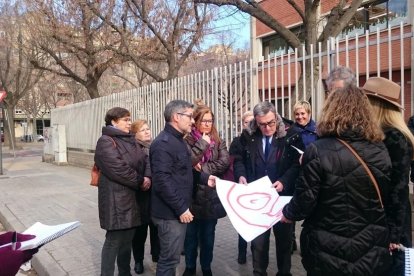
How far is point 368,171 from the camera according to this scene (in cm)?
247

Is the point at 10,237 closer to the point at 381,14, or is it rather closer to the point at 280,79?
the point at 280,79

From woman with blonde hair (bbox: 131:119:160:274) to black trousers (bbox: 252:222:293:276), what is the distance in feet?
3.71

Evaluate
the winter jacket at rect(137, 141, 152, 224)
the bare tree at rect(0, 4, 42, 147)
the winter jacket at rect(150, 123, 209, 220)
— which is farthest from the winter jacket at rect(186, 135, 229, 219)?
the bare tree at rect(0, 4, 42, 147)

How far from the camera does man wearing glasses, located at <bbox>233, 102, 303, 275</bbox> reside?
4.00 m

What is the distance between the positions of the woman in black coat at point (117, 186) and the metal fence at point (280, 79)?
10.4ft

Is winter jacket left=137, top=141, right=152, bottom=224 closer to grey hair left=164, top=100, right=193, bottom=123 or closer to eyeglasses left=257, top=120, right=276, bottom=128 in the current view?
grey hair left=164, top=100, right=193, bottom=123

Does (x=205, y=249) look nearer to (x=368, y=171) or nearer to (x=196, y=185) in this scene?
(x=196, y=185)

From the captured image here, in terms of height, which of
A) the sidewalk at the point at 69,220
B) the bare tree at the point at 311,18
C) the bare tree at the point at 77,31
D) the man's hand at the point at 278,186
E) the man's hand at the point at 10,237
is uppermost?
A: the bare tree at the point at 77,31

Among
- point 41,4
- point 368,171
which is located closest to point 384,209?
point 368,171

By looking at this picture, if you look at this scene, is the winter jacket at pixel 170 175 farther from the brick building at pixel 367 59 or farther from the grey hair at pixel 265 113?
the brick building at pixel 367 59

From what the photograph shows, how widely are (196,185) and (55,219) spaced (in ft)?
14.7

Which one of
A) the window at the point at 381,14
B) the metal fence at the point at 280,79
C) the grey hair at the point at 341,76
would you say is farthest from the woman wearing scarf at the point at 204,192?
the window at the point at 381,14

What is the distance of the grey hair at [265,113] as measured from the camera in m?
4.00

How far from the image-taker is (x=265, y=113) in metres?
3.99
